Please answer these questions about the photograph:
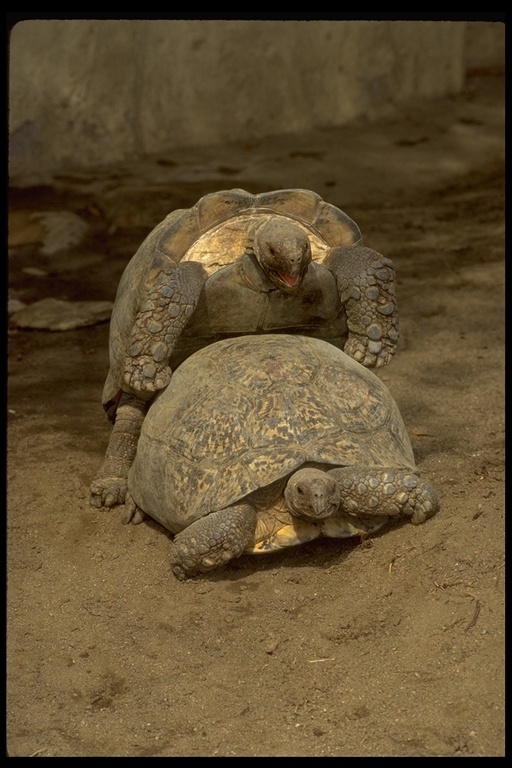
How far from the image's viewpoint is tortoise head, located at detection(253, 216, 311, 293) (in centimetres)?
388

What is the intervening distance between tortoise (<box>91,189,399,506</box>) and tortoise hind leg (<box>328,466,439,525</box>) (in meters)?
0.72

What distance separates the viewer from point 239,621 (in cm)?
352

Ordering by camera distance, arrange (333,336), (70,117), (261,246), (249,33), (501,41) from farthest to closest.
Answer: (501,41), (249,33), (70,117), (333,336), (261,246)

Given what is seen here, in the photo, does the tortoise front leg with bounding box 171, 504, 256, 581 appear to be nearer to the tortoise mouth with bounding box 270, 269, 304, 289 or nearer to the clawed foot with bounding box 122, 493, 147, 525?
the clawed foot with bounding box 122, 493, 147, 525

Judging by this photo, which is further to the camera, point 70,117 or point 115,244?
point 70,117

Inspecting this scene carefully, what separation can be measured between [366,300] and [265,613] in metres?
1.41

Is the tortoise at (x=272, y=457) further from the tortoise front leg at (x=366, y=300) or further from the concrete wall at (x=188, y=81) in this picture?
the concrete wall at (x=188, y=81)

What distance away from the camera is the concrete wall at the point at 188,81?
365 inches

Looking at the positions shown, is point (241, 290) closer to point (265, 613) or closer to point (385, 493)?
point (385, 493)

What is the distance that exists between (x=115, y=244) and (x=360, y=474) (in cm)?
487

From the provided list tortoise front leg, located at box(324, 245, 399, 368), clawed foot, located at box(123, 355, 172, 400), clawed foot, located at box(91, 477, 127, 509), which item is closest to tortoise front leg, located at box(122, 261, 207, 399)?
clawed foot, located at box(123, 355, 172, 400)

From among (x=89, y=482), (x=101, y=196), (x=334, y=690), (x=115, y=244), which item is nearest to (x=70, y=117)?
(x=101, y=196)

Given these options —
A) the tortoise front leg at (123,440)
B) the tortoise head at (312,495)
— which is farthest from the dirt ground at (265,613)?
the tortoise head at (312,495)

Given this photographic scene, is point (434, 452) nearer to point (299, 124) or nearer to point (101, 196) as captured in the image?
point (101, 196)
